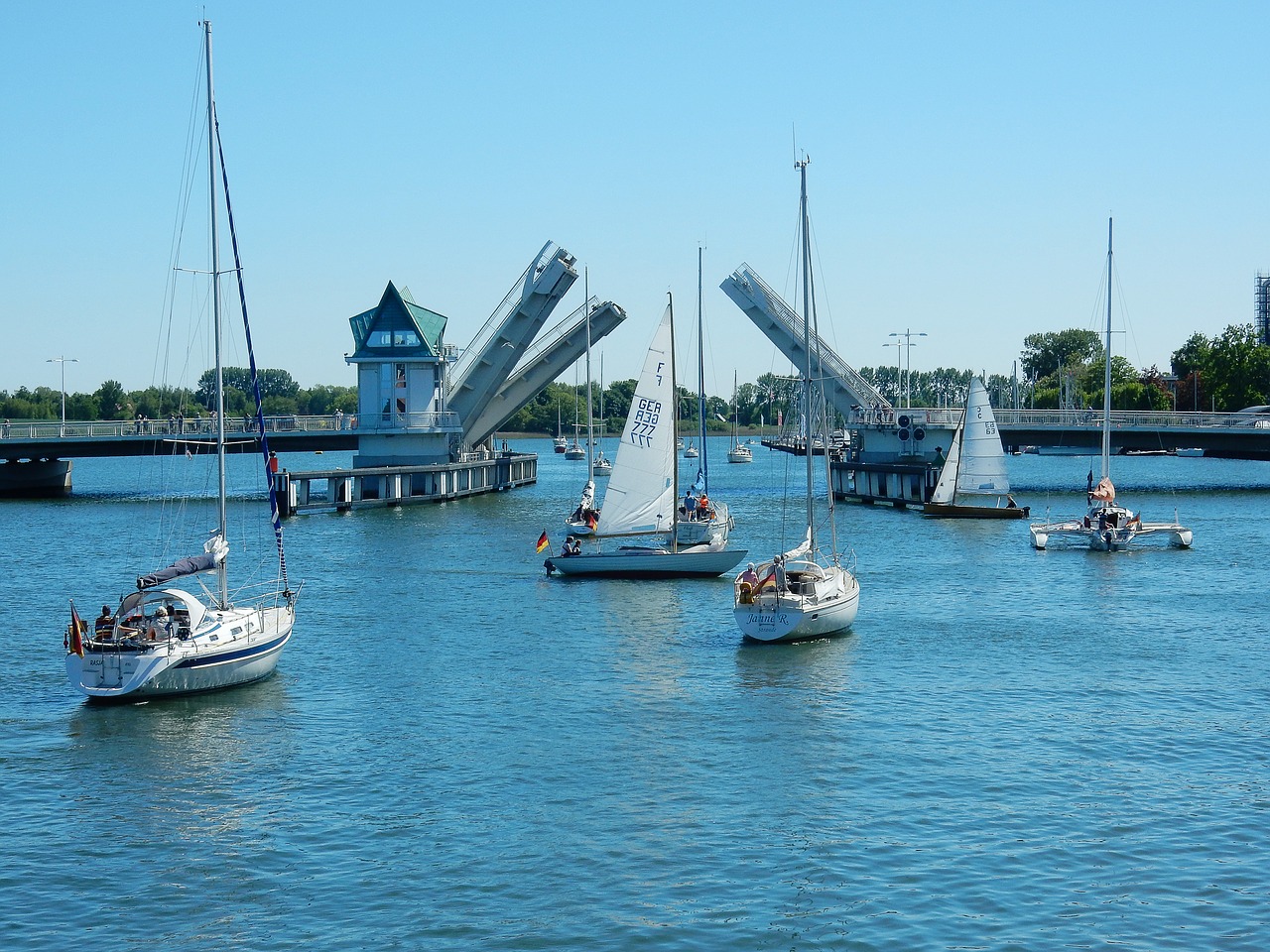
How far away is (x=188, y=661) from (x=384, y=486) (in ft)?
168

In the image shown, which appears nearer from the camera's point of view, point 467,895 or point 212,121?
point 467,895

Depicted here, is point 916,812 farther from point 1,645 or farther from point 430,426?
point 430,426

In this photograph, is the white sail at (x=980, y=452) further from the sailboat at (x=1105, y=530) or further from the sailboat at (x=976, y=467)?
the sailboat at (x=1105, y=530)

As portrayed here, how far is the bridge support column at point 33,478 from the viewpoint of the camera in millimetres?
86812

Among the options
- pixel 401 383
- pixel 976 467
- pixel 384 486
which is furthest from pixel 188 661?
pixel 401 383

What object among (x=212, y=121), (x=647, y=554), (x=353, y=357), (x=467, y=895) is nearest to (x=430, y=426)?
(x=353, y=357)

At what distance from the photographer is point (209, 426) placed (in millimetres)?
81375

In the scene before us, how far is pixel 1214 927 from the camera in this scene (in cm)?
1552

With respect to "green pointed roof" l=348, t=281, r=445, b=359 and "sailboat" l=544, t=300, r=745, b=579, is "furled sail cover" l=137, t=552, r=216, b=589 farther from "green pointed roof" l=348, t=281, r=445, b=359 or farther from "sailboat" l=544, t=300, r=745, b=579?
"green pointed roof" l=348, t=281, r=445, b=359

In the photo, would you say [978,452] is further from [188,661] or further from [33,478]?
[33,478]

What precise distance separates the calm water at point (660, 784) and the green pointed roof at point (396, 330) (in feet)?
131

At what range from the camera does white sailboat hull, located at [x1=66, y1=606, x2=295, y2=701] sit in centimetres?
2512

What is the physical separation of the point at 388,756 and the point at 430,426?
5763 cm

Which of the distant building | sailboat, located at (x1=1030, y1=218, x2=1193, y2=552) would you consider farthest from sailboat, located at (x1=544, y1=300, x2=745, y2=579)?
the distant building
